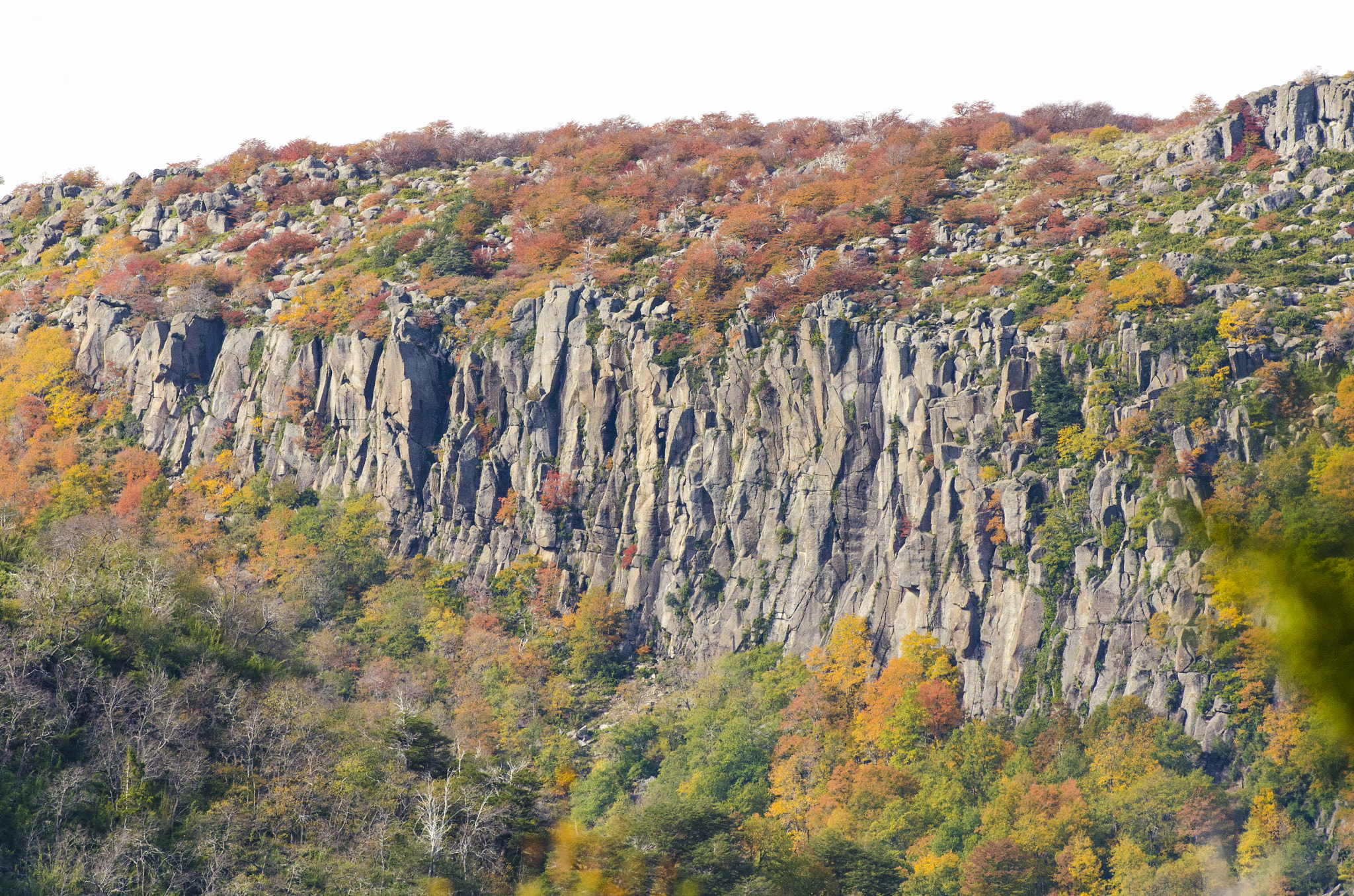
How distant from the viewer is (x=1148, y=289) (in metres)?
74.2

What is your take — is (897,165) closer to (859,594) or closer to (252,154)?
(859,594)

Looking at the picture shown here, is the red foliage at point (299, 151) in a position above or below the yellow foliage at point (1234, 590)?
above

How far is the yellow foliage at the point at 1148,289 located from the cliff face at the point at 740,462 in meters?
2.88

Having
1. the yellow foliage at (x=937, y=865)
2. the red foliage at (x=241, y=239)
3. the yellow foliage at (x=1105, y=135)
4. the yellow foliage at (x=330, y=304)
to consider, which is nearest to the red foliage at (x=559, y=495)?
the yellow foliage at (x=330, y=304)

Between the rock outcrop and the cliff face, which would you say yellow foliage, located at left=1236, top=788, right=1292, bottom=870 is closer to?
the cliff face

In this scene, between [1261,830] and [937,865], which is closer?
[1261,830]

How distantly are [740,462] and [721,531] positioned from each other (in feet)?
14.8

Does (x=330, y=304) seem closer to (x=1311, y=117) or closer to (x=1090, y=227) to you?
(x=1090, y=227)

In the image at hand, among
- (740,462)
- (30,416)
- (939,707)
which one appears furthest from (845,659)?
(30,416)

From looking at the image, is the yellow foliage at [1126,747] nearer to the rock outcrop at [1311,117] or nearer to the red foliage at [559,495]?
the red foliage at [559,495]

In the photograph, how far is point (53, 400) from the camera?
97.9 metres

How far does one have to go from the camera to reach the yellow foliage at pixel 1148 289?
73.6 m

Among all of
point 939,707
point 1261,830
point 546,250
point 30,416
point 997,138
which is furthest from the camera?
point 997,138

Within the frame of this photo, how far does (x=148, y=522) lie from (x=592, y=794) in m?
38.8
